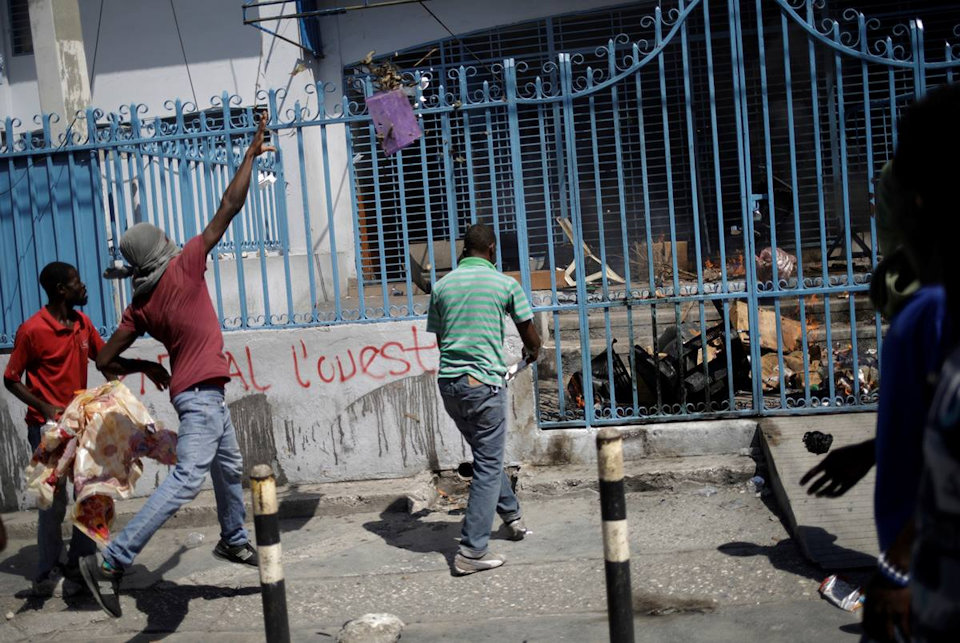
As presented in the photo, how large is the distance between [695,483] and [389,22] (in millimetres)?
7960

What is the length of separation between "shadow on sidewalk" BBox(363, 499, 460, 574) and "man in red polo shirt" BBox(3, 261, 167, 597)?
173 centimetres

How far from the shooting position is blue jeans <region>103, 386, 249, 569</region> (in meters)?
4.72

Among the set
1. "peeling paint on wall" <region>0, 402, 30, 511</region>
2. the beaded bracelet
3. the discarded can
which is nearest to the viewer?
the beaded bracelet

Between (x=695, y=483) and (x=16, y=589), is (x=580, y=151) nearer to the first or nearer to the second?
(x=695, y=483)

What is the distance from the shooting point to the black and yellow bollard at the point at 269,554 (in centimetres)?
377

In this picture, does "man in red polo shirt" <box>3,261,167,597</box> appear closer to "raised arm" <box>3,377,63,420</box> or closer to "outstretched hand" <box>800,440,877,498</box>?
"raised arm" <box>3,377,63,420</box>

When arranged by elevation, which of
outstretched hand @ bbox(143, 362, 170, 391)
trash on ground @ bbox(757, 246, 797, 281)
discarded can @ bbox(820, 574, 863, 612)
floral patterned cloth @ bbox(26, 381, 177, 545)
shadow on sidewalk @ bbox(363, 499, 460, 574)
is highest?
trash on ground @ bbox(757, 246, 797, 281)

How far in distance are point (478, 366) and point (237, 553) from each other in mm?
1609

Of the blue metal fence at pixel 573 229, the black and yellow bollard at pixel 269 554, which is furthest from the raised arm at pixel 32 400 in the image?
the black and yellow bollard at pixel 269 554

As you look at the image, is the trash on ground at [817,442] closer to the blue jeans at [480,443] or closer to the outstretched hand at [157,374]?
the blue jeans at [480,443]

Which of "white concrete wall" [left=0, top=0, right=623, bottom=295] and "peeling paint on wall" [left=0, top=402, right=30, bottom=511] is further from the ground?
"white concrete wall" [left=0, top=0, right=623, bottom=295]

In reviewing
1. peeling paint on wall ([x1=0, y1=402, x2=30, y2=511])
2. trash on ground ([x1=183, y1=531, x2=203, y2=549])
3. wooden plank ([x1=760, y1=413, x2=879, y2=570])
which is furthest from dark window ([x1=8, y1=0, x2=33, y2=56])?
wooden plank ([x1=760, y1=413, x2=879, y2=570])

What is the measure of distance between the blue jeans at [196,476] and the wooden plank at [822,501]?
2.81 m

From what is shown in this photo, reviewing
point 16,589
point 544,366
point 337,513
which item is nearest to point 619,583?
point 337,513
